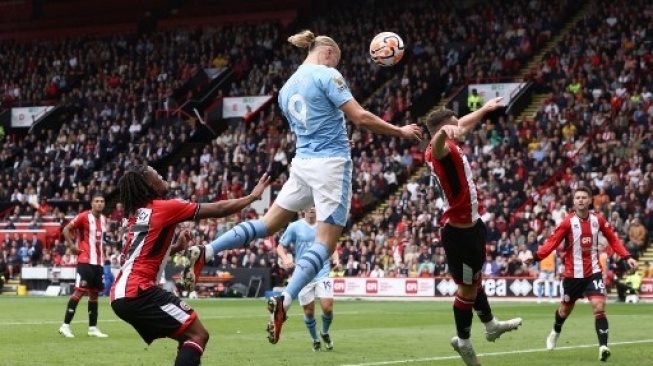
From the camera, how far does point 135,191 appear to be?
10539 mm

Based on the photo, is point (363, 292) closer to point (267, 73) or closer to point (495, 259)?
point (495, 259)

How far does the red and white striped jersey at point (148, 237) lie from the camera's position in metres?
10.5

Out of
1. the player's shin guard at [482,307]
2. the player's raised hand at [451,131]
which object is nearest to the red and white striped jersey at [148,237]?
the player's raised hand at [451,131]

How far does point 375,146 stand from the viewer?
46.8 meters

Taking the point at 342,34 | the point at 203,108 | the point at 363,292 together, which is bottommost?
the point at 363,292

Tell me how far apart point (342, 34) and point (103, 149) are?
39.5 ft

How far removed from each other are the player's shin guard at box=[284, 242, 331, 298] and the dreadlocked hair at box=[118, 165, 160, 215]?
63.1 inches

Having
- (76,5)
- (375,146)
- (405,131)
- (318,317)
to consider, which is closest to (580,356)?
(405,131)

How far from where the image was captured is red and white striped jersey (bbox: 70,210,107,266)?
22.0 metres

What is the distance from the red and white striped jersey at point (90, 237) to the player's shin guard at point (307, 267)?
1104 centimetres

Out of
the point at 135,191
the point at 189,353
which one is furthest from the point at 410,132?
the point at 189,353

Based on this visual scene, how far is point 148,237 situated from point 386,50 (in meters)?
3.52

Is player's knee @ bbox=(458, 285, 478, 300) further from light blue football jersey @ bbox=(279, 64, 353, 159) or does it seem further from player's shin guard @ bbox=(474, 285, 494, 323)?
light blue football jersey @ bbox=(279, 64, 353, 159)

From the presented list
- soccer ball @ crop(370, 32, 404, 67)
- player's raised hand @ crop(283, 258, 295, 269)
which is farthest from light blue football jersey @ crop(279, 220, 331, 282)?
soccer ball @ crop(370, 32, 404, 67)
